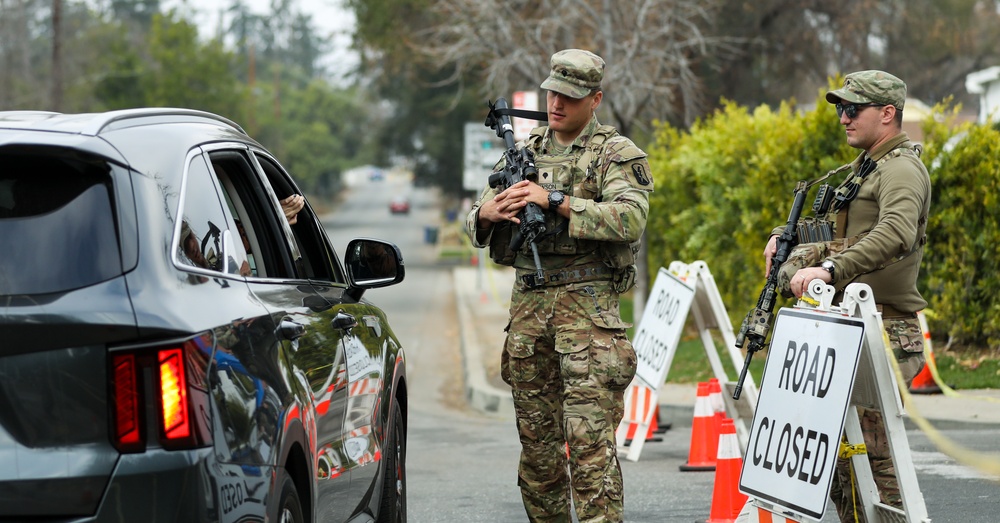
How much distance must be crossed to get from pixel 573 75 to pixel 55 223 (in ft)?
8.77

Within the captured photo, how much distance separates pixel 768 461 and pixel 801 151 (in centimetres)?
775

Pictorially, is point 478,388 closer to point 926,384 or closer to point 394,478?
point 926,384

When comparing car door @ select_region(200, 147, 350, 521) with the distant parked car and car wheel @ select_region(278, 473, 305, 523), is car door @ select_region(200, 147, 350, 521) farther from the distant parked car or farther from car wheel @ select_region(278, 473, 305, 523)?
the distant parked car

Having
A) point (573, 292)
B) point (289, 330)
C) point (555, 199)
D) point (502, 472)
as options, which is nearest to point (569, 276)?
point (573, 292)

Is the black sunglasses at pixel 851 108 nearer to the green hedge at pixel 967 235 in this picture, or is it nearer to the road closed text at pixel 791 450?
the road closed text at pixel 791 450

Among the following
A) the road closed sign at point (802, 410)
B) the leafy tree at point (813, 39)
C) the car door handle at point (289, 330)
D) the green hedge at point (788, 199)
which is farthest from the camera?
the leafy tree at point (813, 39)

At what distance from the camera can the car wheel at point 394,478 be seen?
5395 millimetres

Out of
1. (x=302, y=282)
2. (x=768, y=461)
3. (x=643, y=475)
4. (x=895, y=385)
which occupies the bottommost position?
(x=643, y=475)

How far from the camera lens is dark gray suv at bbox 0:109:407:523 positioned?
297 centimetres

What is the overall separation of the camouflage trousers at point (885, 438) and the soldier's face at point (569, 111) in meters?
1.45

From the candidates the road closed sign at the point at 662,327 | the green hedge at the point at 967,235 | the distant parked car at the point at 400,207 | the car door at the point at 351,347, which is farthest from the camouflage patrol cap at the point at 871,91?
the distant parked car at the point at 400,207

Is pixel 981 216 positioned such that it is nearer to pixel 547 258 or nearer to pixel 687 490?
pixel 687 490

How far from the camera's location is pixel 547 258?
552 centimetres

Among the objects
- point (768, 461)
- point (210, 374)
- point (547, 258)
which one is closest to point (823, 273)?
point (768, 461)
